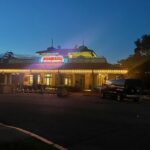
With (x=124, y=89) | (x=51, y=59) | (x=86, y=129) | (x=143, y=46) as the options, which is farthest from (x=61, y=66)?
(x=86, y=129)

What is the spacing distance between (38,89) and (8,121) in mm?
38067

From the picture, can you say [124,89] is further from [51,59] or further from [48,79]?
[51,59]

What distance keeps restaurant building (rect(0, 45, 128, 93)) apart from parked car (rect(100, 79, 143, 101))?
20.8 meters

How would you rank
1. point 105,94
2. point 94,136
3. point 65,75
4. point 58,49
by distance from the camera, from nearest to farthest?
Answer: point 94,136 < point 105,94 < point 65,75 < point 58,49

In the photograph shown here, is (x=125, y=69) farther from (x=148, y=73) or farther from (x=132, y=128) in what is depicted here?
(x=132, y=128)

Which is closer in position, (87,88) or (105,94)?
(105,94)

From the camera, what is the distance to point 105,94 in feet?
140

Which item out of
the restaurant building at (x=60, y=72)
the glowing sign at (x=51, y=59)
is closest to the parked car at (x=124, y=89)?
the restaurant building at (x=60, y=72)

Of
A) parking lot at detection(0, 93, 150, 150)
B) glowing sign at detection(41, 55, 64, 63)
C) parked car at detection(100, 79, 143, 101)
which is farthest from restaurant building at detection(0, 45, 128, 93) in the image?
parking lot at detection(0, 93, 150, 150)

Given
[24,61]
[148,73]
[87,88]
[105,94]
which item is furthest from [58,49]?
[105,94]

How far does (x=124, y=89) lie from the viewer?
4034cm

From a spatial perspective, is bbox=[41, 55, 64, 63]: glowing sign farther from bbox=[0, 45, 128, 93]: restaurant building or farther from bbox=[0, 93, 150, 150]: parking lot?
bbox=[0, 93, 150, 150]: parking lot

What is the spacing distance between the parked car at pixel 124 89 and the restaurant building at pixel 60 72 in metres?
20.8

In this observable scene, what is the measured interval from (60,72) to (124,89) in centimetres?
2757
